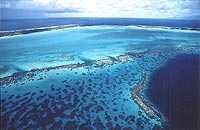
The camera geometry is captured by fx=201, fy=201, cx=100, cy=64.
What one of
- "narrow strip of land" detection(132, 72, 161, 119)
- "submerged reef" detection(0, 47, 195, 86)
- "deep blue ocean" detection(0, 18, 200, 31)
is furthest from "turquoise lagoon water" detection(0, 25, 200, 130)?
"deep blue ocean" detection(0, 18, 200, 31)

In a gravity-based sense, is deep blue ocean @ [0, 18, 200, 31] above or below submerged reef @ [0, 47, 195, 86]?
below

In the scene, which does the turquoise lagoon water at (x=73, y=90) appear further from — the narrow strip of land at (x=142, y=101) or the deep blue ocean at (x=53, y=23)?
the deep blue ocean at (x=53, y=23)

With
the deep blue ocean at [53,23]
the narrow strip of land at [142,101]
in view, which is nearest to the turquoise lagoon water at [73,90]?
the narrow strip of land at [142,101]

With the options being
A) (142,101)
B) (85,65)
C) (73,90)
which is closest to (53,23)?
(85,65)

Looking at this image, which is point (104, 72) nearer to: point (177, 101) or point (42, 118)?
point (177, 101)

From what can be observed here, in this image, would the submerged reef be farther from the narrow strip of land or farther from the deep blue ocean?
the deep blue ocean

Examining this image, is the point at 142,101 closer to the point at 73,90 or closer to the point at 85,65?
the point at 73,90

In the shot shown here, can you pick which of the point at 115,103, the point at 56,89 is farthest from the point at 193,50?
the point at 56,89

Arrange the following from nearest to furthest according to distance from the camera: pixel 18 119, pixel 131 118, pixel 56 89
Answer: pixel 18 119 < pixel 131 118 < pixel 56 89
